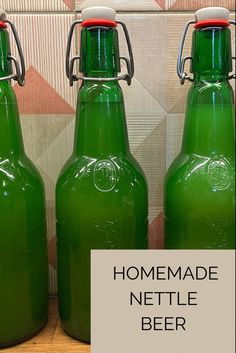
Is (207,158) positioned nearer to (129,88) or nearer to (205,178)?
(205,178)

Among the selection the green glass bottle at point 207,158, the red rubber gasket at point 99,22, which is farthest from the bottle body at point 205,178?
the red rubber gasket at point 99,22

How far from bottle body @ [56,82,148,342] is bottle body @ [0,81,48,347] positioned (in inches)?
1.2

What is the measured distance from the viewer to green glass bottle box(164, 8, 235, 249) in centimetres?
41

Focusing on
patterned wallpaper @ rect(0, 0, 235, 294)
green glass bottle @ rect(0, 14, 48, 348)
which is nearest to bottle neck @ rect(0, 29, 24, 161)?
green glass bottle @ rect(0, 14, 48, 348)

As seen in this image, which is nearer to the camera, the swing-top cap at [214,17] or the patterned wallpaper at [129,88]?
the swing-top cap at [214,17]

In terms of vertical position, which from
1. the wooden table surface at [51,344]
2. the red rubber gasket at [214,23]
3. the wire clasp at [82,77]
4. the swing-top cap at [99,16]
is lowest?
the wooden table surface at [51,344]

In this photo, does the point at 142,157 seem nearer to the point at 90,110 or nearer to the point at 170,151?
the point at 170,151

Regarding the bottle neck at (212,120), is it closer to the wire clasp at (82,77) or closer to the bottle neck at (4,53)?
the wire clasp at (82,77)

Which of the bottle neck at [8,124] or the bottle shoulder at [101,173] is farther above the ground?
the bottle neck at [8,124]

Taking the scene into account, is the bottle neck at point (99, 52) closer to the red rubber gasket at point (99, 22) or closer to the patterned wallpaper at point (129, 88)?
the red rubber gasket at point (99, 22)

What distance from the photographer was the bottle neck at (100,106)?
437 mm

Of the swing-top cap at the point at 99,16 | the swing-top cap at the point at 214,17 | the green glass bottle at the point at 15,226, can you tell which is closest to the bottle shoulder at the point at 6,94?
the green glass bottle at the point at 15,226

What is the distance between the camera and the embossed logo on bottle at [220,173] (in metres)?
0.41

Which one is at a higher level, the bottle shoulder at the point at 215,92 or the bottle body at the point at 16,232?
the bottle shoulder at the point at 215,92
